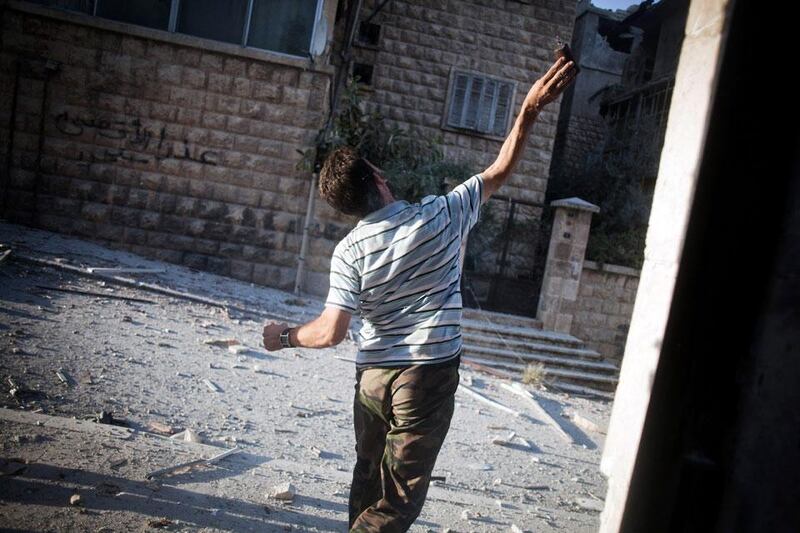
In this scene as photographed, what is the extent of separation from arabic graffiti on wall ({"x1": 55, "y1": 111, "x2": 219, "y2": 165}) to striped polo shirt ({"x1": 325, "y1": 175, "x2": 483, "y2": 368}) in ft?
25.8

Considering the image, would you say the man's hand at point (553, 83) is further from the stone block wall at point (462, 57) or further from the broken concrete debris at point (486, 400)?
the stone block wall at point (462, 57)

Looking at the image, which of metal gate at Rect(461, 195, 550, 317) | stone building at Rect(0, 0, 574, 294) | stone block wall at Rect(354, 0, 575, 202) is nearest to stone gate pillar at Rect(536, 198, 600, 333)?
metal gate at Rect(461, 195, 550, 317)

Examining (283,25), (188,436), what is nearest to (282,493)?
→ (188,436)

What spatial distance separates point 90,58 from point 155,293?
192 inches

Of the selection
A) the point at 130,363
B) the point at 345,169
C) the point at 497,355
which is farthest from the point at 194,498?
the point at 497,355

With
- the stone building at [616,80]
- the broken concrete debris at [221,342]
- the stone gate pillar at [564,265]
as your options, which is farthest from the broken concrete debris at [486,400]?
the stone building at [616,80]

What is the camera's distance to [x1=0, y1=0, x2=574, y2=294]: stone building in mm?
8922

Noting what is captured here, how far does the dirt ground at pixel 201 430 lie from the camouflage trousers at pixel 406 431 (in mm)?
842

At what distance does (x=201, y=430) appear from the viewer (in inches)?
156

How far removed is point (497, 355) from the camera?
8273 mm

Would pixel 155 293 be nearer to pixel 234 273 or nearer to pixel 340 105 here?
pixel 234 273

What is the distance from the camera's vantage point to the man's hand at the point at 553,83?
2406 millimetres

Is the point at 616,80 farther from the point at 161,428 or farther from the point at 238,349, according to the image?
the point at 161,428

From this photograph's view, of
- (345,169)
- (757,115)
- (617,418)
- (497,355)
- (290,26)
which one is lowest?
(497,355)
